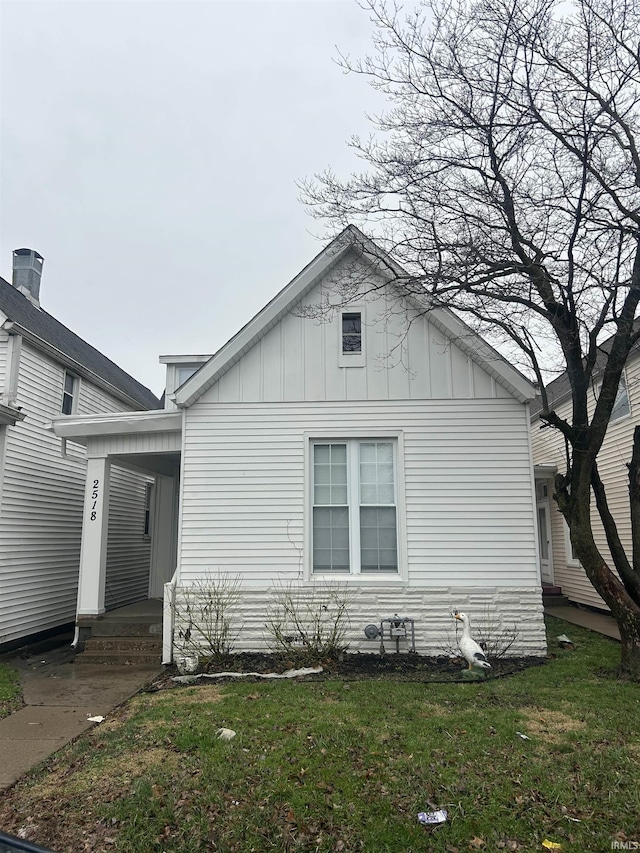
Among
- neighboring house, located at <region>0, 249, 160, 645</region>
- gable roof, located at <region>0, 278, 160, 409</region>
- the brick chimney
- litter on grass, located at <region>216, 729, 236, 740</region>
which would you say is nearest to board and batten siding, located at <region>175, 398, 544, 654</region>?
litter on grass, located at <region>216, 729, 236, 740</region>

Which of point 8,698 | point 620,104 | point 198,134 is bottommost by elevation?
point 8,698

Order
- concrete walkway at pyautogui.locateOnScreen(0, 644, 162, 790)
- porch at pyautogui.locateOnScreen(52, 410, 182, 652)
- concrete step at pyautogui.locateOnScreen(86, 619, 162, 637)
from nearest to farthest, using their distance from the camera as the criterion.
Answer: concrete walkway at pyautogui.locateOnScreen(0, 644, 162, 790) < porch at pyautogui.locateOnScreen(52, 410, 182, 652) < concrete step at pyautogui.locateOnScreen(86, 619, 162, 637)

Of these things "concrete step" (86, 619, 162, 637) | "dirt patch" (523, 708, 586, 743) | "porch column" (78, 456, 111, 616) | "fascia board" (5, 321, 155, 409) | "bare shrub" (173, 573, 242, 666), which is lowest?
"dirt patch" (523, 708, 586, 743)

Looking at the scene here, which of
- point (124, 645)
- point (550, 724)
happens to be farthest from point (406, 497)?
point (124, 645)

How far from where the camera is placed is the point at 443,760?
4.36 metres

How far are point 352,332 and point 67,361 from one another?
6544 millimetres

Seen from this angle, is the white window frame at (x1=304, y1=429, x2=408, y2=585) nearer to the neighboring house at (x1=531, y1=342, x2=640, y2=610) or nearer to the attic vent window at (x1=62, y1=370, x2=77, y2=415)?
the neighboring house at (x1=531, y1=342, x2=640, y2=610)

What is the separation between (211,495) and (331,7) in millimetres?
7202

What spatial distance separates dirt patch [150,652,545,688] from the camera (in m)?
7.04

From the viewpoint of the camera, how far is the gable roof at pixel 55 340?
10469 mm

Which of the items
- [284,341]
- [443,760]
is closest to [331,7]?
[284,341]

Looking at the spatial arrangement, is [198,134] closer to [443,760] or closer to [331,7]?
[331,7]

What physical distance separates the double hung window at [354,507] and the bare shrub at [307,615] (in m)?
0.36

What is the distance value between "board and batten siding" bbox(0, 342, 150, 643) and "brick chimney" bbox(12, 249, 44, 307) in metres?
3.68
